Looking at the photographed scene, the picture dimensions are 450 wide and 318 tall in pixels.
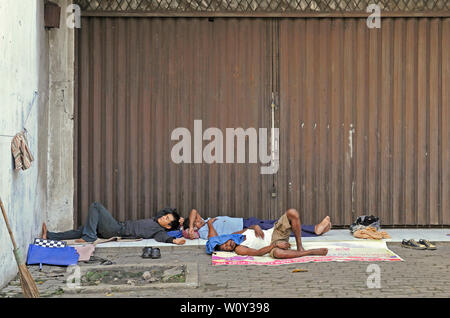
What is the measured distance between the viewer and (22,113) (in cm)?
523

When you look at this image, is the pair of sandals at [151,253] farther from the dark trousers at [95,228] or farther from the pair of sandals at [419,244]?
the pair of sandals at [419,244]

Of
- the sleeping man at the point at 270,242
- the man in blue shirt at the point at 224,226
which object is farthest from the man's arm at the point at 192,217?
the sleeping man at the point at 270,242

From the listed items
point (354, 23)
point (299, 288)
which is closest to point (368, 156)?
→ point (354, 23)

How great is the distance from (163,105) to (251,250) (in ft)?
8.44

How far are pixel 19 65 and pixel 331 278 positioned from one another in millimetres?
3743

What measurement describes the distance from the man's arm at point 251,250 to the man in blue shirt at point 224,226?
927 mm

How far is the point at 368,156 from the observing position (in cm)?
704

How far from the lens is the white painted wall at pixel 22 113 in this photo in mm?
4531

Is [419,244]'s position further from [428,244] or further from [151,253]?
[151,253]

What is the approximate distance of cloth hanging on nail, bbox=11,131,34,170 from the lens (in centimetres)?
479

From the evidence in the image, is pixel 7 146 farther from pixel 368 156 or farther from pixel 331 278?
pixel 368 156

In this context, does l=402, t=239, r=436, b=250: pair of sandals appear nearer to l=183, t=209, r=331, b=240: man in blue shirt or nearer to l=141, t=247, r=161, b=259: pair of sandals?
l=183, t=209, r=331, b=240: man in blue shirt

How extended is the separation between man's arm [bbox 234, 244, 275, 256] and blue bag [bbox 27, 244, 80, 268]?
175cm

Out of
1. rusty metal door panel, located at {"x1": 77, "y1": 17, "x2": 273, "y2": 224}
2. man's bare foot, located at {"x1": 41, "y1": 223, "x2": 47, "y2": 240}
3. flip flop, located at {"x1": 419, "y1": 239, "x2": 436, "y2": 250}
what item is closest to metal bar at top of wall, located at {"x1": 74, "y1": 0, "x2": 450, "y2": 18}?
rusty metal door panel, located at {"x1": 77, "y1": 17, "x2": 273, "y2": 224}
